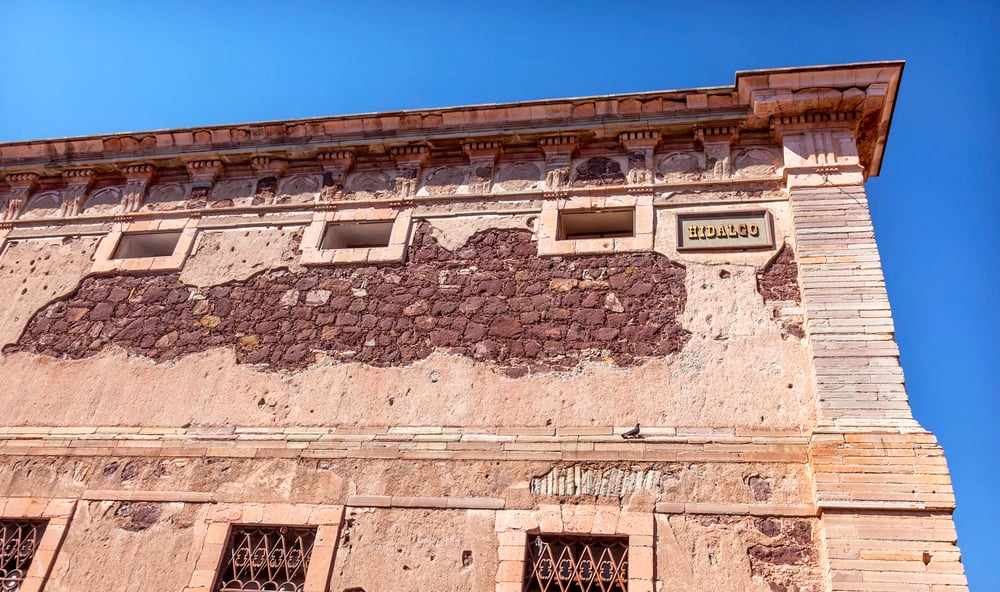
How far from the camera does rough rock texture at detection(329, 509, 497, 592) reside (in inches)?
220

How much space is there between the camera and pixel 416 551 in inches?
225

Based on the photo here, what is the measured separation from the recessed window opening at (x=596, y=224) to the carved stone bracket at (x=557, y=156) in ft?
1.28

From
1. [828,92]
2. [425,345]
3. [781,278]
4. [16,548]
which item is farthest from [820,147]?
[16,548]

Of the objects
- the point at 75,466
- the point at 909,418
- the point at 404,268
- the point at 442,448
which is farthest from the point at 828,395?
the point at 75,466

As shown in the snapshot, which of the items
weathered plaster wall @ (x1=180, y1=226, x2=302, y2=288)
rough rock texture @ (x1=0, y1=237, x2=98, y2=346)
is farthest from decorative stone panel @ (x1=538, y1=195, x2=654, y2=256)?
rough rock texture @ (x1=0, y1=237, x2=98, y2=346)

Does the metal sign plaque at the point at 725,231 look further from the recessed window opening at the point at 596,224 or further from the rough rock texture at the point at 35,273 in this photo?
the rough rock texture at the point at 35,273

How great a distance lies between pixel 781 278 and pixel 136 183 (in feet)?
21.7

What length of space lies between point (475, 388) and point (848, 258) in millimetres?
3166

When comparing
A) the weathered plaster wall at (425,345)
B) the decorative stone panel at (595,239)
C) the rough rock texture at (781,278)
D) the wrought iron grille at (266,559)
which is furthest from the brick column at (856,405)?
the wrought iron grille at (266,559)

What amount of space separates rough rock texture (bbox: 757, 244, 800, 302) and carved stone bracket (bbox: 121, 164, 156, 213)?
6.29 metres

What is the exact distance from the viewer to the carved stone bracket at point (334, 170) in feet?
26.8

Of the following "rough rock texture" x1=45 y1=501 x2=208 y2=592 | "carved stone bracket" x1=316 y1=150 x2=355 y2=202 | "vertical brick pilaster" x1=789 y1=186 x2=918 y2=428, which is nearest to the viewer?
"vertical brick pilaster" x1=789 y1=186 x2=918 y2=428

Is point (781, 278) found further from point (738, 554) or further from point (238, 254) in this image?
point (238, 254)

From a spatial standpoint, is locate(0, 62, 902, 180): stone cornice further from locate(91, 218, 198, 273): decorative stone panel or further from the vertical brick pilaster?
the vertical brick pilaster
